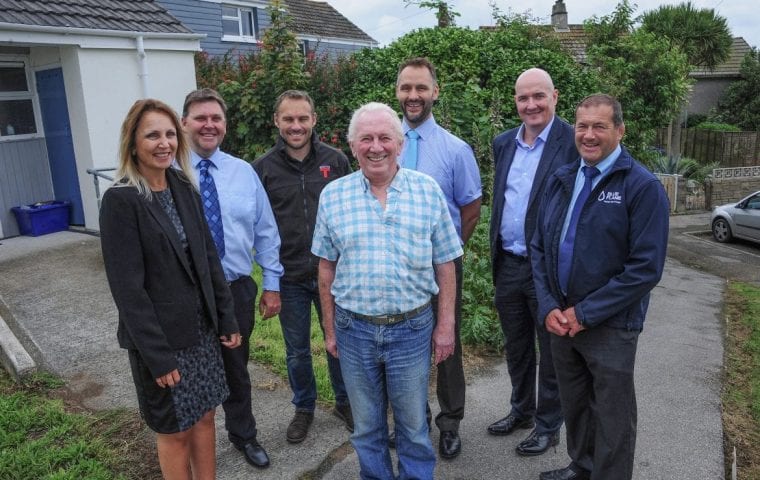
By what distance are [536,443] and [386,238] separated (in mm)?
1835

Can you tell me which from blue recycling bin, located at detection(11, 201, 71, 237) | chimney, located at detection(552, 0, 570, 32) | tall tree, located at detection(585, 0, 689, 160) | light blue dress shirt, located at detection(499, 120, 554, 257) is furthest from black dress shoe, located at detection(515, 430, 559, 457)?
chimney, located at detection(552, 0, 570, 32)

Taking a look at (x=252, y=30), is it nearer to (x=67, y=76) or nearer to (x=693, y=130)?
(x=67, y=76)

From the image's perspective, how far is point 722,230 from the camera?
14.2m

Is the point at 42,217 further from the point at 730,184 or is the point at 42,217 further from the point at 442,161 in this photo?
the point at 730,184

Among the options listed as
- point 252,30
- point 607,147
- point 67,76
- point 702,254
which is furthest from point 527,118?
point 252,30

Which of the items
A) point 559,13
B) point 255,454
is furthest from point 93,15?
point 559,13

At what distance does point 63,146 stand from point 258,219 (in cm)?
621

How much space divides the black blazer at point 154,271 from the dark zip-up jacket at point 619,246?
1.81 meters

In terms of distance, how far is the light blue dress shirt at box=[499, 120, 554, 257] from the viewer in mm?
3461

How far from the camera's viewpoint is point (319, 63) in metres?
9.77

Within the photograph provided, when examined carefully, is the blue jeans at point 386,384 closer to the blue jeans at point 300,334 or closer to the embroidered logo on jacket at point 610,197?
the blue jeans at point 300,334

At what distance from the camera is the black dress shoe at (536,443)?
3.52 meters

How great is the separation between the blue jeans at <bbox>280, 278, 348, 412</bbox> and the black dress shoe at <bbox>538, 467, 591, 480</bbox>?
4.58 ft

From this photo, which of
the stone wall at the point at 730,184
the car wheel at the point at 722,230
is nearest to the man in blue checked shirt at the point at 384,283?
the car wheel at the point at 722,230
